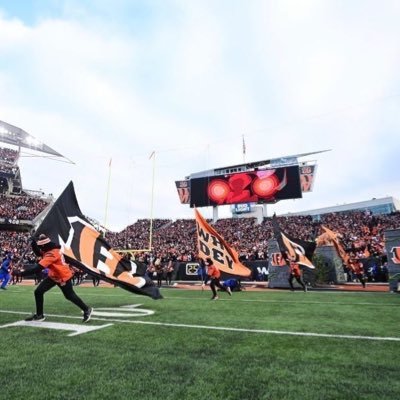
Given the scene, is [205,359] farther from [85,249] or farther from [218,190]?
[218,190]

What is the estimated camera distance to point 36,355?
4.36 meters

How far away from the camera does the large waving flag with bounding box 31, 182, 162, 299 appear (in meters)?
8.00

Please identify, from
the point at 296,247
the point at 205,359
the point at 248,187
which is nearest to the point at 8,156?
the point at 248,187

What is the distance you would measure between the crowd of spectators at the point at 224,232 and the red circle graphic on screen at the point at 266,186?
3.90 m

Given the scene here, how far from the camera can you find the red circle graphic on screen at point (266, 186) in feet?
134

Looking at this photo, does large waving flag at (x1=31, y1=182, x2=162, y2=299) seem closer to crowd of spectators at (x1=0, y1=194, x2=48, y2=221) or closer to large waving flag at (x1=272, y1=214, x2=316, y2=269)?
large waving flag at (x1=272, y1=214, x2=316, y2=269)

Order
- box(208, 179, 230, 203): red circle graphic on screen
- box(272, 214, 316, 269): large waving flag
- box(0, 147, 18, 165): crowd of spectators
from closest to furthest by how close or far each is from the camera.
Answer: box(272, 214, 316, 269): large waving flag < box(208, 179, 230, 203): red circle graphic on screen < box(0, 147, 18, 165): crowd of spectators

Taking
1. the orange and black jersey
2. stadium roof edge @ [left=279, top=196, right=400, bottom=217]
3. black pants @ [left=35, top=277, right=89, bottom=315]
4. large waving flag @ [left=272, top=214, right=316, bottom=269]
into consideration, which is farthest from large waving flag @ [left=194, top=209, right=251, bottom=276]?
stadium roof edge @ [left=279, top=196, right=400, bottom=217]

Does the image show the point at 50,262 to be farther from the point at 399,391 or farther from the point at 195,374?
the point at 399,391

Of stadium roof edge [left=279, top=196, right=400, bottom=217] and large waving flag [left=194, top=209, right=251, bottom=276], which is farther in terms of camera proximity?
stadium roof edge [left=279, top=196, right=400, bottom=217]

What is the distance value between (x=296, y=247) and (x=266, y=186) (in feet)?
85.8

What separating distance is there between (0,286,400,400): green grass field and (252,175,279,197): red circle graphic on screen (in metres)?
34.3

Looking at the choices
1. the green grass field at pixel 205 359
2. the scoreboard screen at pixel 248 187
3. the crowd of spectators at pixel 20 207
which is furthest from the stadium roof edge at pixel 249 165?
the green grass field at pixel 205 359

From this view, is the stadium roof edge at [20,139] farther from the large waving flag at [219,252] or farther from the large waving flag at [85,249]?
the large waving flag at [85,249]
